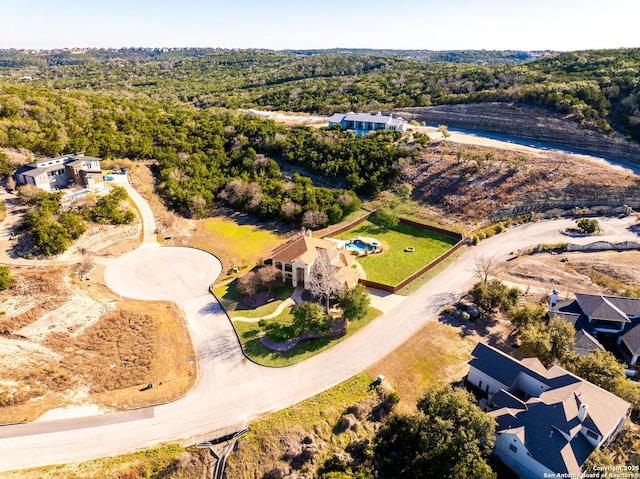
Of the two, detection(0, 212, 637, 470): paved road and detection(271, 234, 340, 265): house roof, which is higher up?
detection(271, 234, 340, 265): house roof

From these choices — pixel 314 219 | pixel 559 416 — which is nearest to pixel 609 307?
pixel 559 416

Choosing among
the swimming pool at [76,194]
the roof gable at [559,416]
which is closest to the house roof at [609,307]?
the roof gable at [559,416]

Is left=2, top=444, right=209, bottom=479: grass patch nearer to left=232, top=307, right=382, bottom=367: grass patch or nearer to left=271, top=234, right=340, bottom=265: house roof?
left=232, top=307, right=382, bottom=367: grass patch

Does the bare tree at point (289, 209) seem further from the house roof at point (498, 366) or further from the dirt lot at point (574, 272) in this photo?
the house roof at point (498, 366)

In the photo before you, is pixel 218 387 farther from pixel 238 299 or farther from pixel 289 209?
pixel 289 209

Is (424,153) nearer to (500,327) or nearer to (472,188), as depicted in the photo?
(472,188)

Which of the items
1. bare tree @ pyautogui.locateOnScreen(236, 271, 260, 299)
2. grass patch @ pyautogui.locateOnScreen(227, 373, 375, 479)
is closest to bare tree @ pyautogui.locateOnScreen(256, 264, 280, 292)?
bare tree @ pyautogui.locateOnScreen(236, 271, 260, 299)

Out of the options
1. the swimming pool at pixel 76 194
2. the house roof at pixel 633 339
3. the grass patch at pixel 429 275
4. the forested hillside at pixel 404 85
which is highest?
the forested hillside at pixel 404 85
